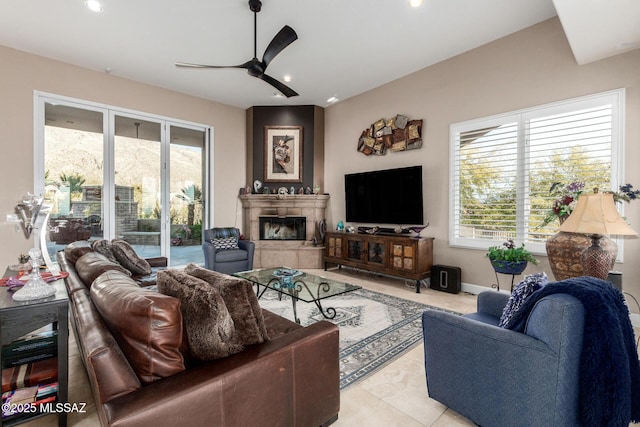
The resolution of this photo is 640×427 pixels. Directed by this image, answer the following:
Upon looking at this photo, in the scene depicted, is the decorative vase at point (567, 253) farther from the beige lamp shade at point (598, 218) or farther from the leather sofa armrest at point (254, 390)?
the leather sofa armrest at point (254, 390)

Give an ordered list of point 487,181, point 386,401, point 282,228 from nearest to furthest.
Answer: point 386,401 < point 487,181 < point 282,228

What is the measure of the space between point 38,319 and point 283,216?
478 cm

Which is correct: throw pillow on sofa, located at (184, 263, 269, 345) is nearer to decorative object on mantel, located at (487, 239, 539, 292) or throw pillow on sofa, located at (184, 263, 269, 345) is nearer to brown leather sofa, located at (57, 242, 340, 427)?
brown leather sofa, located at (57, 242, 340, 427)

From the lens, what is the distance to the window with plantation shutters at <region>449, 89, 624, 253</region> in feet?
10.4

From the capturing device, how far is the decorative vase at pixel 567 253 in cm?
259

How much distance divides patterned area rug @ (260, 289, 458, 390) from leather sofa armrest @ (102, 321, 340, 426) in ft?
2.13

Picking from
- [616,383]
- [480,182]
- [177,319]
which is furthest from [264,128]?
[616,383]

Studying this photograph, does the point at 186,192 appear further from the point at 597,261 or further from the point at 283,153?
the point at 597,261

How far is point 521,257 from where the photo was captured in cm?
334

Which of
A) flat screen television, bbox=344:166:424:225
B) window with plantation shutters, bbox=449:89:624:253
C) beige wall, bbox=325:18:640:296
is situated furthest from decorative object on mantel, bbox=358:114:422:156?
window with plantation shutters, bbox=449:89:624:253

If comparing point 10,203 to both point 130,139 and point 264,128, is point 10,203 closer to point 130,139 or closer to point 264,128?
point 130,139

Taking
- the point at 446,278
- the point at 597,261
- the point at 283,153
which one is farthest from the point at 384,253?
the point at 283,153

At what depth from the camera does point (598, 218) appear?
84.2 inches

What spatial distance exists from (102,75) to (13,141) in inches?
61.8
